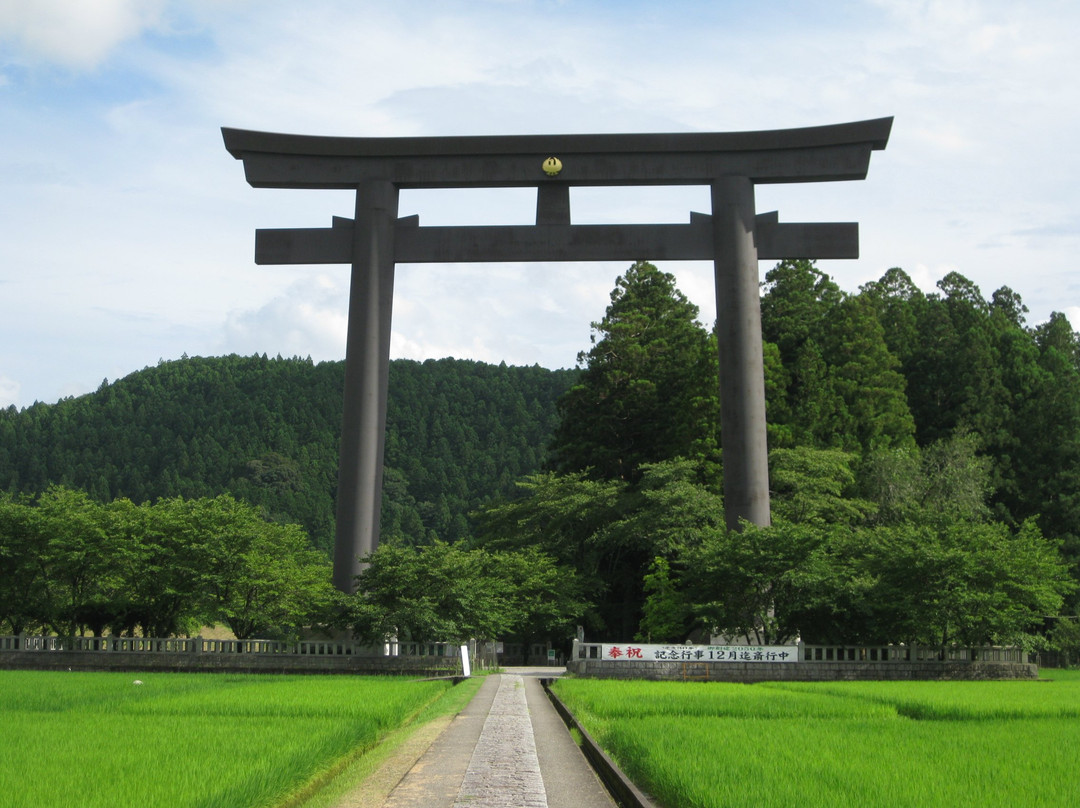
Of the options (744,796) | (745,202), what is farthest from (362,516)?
(744,796)

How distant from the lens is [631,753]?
10312 millimetres

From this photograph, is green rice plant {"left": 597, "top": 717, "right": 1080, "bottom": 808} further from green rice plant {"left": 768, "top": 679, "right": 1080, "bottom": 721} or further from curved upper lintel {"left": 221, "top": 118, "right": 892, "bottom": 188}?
curved upper lintel {"left": 221, "top": 118, "right": 892, "bottom": 188}

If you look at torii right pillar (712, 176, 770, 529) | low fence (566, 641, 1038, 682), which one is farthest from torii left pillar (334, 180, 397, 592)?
torii right pillar (712, 176, 770, 529)

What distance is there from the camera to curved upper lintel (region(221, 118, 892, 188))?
27594 millimetres

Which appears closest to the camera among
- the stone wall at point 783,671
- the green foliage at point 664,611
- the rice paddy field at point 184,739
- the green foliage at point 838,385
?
the rice paddy field at point 184,739

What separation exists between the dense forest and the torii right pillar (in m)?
1.09

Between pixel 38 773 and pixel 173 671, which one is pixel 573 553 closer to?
pixel 173 671

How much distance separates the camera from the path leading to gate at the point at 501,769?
851 cm

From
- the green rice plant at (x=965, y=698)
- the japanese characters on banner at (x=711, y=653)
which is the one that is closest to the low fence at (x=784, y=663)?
the japanese characters on banner at (x=711, y=653)

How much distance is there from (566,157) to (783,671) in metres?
13.3

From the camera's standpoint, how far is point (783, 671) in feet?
83.5

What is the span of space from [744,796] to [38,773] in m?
5.26

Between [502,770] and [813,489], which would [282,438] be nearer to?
[813,489]

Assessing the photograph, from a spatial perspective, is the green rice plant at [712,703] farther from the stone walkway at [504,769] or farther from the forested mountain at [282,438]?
the forested mountain at [282,438]
